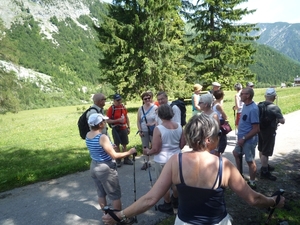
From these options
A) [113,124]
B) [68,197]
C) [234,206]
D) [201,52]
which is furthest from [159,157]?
[201,52]

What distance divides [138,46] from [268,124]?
19485 mm

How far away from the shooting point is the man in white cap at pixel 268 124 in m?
5.02

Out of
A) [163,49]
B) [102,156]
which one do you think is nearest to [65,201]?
[102,156]

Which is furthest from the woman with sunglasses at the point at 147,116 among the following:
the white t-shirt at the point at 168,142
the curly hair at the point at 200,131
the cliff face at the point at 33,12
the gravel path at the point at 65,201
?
the cliff face at the point at 33,12

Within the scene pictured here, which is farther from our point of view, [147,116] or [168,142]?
[147,116]

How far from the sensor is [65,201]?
4.75 meters

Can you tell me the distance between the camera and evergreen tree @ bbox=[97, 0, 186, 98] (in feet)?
71.9

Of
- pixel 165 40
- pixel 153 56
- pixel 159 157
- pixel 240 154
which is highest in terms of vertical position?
pixel 165 40

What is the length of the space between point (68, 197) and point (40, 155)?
Result: 211 inches

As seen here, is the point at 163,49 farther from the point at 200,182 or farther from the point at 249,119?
the point at 200,182

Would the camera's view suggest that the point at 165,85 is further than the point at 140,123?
Yes

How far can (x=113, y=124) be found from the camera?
6543 millimetres

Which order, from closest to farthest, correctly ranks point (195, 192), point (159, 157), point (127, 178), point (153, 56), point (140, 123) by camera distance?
point (195, 192) < point (159, 157) < point (127, 178) < point (140, 123) < point (153, 56)

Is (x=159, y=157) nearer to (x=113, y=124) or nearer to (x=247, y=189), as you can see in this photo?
(x=247, y=189)
